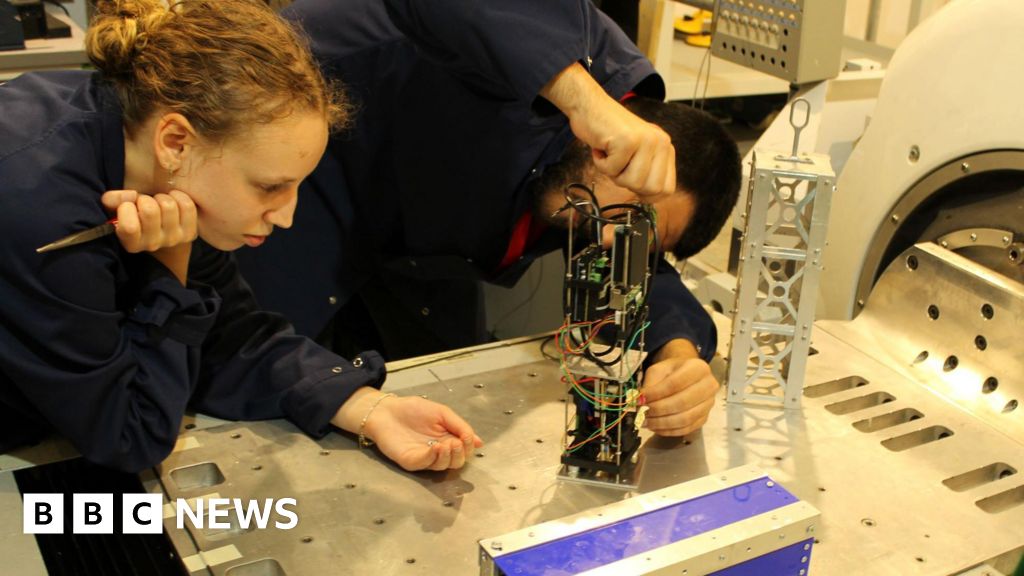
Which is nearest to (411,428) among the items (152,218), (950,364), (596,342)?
(596,342)

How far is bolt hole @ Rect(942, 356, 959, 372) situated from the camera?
1.33 m

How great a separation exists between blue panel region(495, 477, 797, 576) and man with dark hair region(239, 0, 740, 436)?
0.27 metres

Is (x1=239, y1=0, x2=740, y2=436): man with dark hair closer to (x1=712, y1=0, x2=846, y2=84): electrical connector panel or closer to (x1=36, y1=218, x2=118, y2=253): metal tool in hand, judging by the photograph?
(x1=712, y1=0, x2=846, y2=84): electrical connector panel

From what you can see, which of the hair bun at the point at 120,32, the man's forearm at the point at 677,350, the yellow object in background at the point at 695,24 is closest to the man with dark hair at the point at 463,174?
the man's forearm at the point at 677,350

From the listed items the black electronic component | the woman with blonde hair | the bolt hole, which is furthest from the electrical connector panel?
the woman with blonde hair

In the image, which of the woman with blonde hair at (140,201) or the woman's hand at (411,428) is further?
the woman's hand at (411,428)

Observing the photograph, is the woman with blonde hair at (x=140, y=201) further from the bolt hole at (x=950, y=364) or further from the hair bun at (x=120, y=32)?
the bolt hole at (x=950, y=364)

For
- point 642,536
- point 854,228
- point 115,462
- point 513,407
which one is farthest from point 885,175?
point 115,462

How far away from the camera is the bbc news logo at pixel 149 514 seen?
1.01 meters

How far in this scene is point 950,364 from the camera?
1339mm

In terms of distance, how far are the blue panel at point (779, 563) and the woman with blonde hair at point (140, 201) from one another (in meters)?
0.34

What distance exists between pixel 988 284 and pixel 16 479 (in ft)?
3.56

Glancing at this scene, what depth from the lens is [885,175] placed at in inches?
56.2

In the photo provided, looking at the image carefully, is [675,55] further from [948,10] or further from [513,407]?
[513,407]
